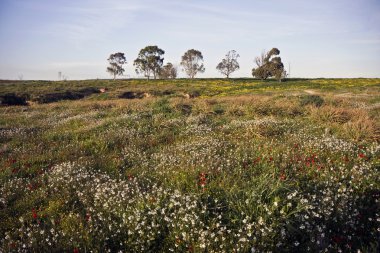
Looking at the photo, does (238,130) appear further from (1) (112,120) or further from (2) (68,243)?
(2) (68,243)

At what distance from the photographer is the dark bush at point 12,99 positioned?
3117cm

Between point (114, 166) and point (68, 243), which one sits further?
point (114, 166)

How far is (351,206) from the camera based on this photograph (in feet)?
15.3

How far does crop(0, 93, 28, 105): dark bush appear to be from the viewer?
102 ft

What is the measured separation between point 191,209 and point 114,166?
3344mm

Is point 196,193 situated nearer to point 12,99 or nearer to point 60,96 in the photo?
point 12,99

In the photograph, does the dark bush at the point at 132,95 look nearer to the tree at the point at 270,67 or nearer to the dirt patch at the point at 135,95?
the dirt patch at the point at 135,95

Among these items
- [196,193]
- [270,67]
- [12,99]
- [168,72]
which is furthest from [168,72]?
[196,193]

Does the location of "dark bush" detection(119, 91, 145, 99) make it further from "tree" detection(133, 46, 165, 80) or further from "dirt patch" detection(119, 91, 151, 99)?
"tree" detection(133, 46, 165, 80)

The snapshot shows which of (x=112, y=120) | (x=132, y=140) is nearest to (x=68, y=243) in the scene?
(x=132, y=140)

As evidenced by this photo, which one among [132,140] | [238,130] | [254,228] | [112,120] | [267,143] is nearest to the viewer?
[254,228]

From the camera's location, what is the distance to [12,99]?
32188 millimetres

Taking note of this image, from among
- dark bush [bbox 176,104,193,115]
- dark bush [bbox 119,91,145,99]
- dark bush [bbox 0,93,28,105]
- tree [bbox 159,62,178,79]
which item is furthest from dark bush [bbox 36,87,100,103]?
tree [bbox 159,62,178,79]

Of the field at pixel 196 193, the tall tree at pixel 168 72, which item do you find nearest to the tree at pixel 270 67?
the tall tree at pixel 168 72
